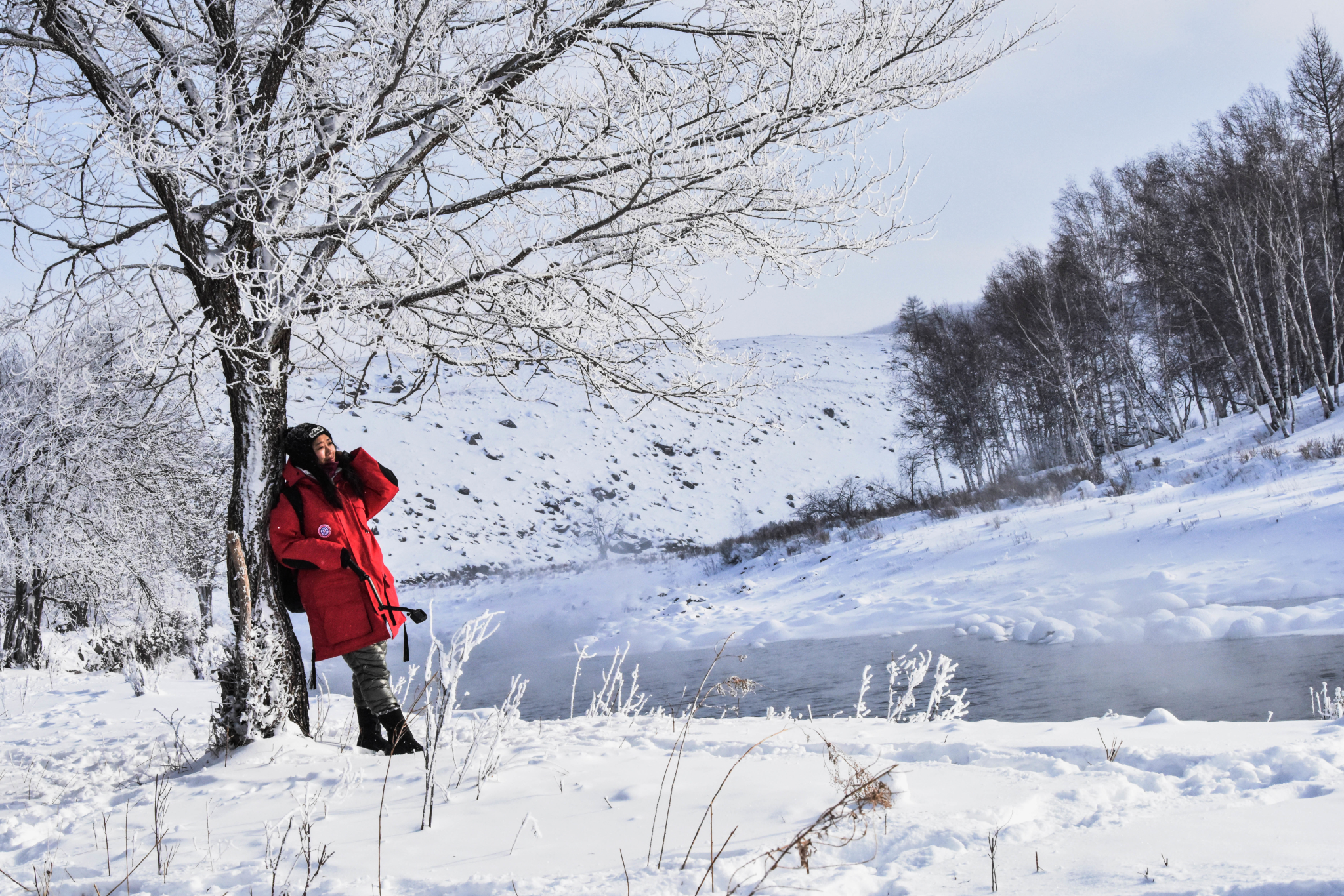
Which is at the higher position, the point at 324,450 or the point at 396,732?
the point at 324,450

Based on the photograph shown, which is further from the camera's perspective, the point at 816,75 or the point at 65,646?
the point at 65,646

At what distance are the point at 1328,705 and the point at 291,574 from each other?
535cm

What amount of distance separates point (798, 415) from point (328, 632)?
139ft

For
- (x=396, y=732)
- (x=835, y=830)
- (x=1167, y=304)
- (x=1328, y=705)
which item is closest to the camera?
(x=835, y=830)

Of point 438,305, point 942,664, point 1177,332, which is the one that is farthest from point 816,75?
point 1177,332

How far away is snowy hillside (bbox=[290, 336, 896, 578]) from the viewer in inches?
1187

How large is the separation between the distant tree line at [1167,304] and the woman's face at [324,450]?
1634cm

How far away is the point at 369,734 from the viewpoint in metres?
3.79

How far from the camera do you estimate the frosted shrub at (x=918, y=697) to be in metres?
3.82

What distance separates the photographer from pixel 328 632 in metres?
3.61

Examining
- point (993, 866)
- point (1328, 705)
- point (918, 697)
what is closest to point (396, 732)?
point (993, 866)

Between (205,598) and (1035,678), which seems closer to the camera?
(1035,678)

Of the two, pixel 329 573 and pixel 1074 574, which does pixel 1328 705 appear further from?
pixel 1074 574

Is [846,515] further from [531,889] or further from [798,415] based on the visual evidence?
[798,415]
